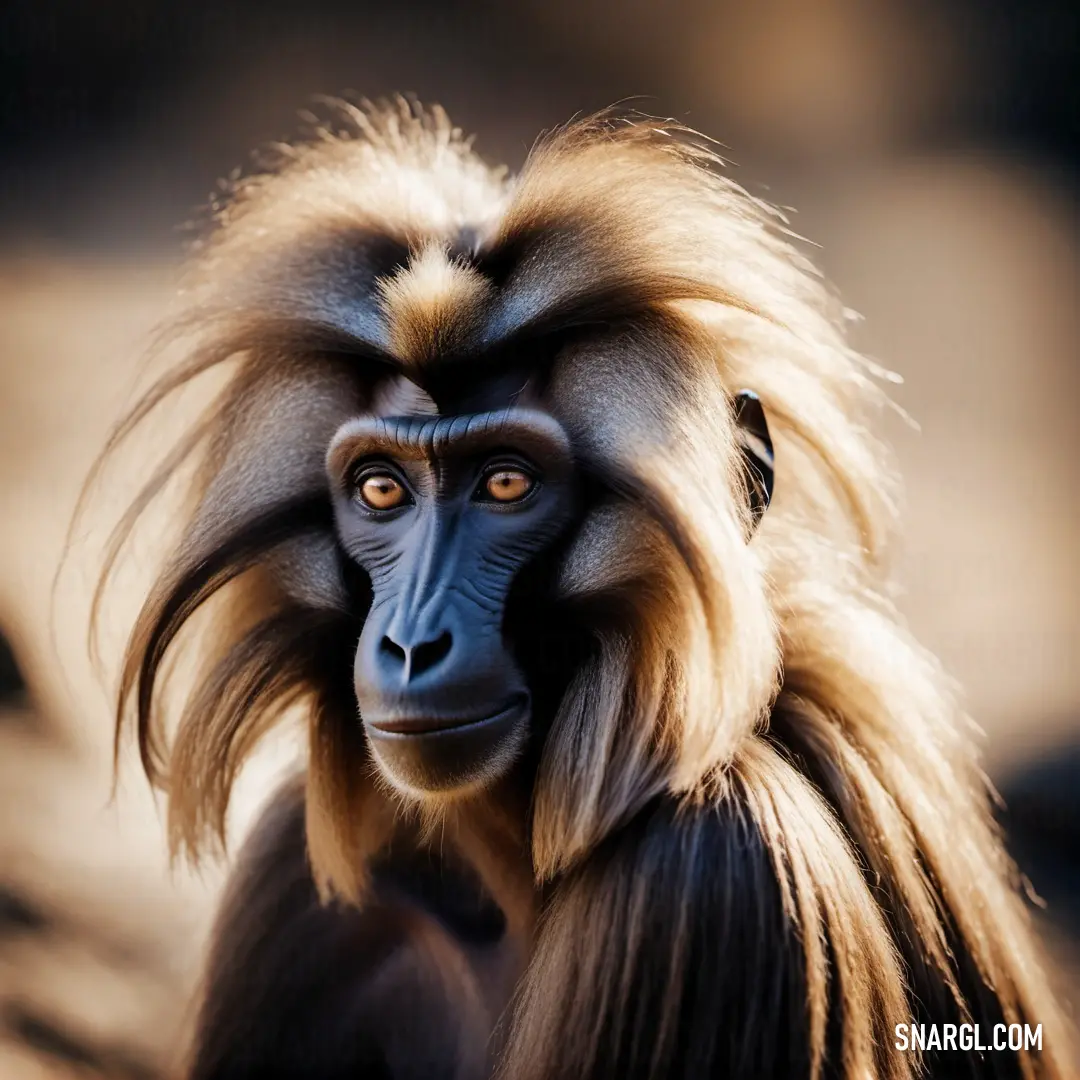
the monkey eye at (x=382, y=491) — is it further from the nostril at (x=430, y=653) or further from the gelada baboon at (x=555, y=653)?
the nostril at (x=430, y=653)

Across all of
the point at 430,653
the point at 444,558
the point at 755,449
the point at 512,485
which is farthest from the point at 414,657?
the point at 755,449

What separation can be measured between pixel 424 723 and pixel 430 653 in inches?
3.0

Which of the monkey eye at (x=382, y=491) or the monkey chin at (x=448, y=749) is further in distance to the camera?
the monkey eye at (x=382, y=491)

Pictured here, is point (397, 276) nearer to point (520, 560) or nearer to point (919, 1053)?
point (520, 560)

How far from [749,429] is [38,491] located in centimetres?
250

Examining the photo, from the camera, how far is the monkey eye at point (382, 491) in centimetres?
179

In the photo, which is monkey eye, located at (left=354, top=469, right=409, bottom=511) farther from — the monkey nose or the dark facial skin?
the monkey nose

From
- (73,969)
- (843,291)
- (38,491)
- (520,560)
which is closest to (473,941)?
(520,560)

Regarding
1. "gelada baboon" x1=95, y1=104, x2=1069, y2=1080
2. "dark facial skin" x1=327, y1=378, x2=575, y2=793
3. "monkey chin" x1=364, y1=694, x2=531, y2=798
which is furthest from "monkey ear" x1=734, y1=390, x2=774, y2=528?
"monkey chin" x1=364, y1=694, x2=531, y2=798

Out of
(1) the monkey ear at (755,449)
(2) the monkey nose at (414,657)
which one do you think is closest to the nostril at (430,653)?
(2) the monkey nose at (414,657)

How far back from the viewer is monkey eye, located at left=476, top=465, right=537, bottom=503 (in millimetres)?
1730

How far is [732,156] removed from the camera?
12.6 ft

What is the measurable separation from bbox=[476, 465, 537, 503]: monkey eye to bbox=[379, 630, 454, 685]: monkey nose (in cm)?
22

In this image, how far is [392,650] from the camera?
161 cm
